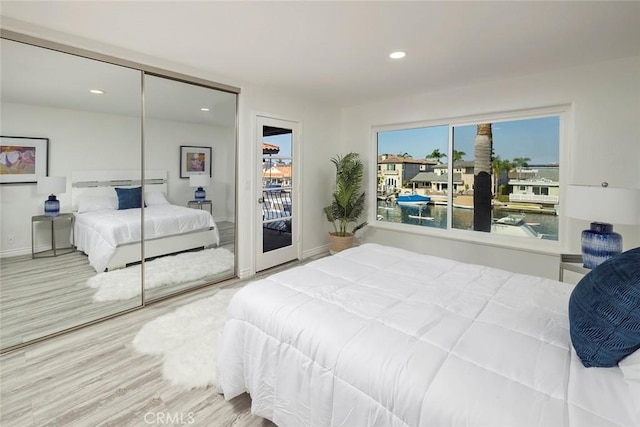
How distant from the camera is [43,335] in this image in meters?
2.49

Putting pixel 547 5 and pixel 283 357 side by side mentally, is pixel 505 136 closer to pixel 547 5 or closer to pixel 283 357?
pixel 547 5

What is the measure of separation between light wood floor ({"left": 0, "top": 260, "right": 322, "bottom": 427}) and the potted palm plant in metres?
2.98

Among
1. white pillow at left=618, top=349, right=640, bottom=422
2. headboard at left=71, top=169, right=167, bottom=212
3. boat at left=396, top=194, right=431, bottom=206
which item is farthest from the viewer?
boat at left=396, top=194, right=431, bottom=206

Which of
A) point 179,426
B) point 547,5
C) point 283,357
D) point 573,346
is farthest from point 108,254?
point 547,5

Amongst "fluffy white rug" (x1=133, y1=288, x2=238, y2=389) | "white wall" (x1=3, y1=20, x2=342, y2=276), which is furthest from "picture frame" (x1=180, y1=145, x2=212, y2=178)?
"fluffy white rug" (x1=133, y1=288, x2=238, y2=389)

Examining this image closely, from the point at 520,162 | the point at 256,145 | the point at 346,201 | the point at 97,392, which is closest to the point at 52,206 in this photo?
the point at 97,392

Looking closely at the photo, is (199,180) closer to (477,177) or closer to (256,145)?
(256,145)

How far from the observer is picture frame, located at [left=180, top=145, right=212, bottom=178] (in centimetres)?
326

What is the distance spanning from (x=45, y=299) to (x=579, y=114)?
513 centimetres

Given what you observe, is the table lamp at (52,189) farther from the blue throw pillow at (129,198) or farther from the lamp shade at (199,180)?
the lamp shade at (199,180)

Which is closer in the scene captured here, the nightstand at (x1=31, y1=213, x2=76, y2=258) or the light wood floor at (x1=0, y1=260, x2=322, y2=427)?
the light wood floor at (x1=0, y1=260, x2=322, y2=427)

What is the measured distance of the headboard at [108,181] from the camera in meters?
2.67

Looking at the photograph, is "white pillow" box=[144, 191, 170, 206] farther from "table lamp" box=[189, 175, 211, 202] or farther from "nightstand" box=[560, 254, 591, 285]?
"nightstand" box=[560, 254, 591, 285]

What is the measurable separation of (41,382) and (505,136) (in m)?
4.72
